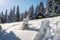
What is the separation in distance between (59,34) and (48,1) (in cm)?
3390

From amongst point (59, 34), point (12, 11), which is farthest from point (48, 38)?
point (12, 11)

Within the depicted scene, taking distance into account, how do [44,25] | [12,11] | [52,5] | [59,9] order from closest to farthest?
[44,25]
[59,9]
[52,5]
[12,11]

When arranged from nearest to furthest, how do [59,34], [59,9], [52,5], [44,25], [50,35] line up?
[59,34] → [50,35] → [44,25] → [59,9] → [52,5]

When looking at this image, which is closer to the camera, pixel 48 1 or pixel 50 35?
pixel 50 35

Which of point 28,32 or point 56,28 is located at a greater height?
point 56,28

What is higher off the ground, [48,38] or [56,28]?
[56,28]

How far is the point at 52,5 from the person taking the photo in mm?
35750

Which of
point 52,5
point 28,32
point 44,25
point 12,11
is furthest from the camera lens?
point 12,11

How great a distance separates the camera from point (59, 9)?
1275 inches

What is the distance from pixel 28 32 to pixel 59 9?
2061 cm

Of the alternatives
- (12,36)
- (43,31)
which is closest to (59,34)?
(43,31)

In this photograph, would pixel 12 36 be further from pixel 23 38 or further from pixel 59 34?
pixel 59 34

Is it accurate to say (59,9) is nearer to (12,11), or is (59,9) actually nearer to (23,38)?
(23,38)

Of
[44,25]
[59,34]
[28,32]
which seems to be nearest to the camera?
[59,34]
